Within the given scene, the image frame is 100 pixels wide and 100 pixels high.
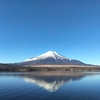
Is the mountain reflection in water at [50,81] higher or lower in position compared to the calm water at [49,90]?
higher

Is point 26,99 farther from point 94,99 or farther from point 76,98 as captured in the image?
point 94,99

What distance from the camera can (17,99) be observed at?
1249 inches

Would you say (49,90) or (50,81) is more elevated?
(50,81)

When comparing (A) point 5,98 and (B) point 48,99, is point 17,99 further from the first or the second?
(B) point 48,99

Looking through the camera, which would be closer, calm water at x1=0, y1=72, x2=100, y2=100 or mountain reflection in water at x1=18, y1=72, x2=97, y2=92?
calm water at x1=0, y1=72, x2=100, y2=100

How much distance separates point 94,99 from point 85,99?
1614mm

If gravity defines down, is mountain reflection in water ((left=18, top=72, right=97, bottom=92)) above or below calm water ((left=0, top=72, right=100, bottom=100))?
above

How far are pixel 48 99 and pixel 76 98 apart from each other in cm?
550

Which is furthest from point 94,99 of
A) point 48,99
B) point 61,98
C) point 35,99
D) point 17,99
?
point 17,99

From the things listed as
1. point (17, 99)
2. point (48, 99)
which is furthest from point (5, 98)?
point (48, 99)

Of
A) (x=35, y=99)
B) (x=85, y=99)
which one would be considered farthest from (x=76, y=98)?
(x=35, y=99)

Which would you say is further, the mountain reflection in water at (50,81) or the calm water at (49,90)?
the mountain reflection in water at (50,81)

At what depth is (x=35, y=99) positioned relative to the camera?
32.0 meters

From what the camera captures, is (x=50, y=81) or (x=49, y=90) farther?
(x=50, y=81)
